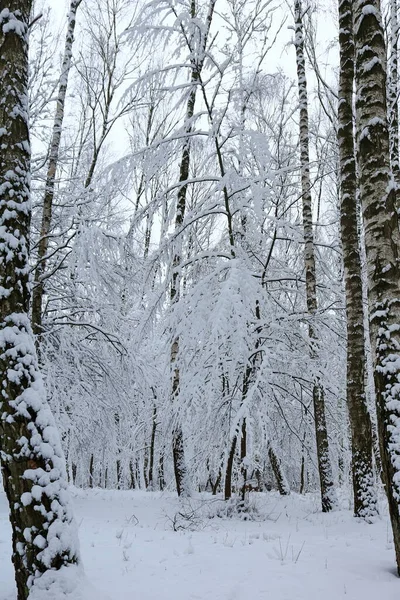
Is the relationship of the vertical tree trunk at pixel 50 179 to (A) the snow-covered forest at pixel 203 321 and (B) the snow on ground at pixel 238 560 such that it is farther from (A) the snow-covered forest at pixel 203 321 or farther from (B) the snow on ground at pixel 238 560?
(B) the snow on ground at pixel 238 560

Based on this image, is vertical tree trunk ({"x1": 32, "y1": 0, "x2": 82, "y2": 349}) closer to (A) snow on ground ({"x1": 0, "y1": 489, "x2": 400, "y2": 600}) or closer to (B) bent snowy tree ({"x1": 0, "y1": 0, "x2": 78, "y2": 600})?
(A) snow on ground ({"x1": 0, "y1": 489, "x2": 400, "y2": 600})

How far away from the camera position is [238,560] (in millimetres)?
4344

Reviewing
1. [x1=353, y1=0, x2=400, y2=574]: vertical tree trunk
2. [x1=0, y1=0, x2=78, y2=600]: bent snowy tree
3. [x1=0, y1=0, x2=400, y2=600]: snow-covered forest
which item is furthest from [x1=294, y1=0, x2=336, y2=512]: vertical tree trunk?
[x1=0, y1=0, x2=78, y2=600]: bent snowy tree

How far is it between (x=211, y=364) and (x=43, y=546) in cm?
404

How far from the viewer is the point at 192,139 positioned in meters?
7.21

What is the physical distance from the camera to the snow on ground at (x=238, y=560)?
3.43m

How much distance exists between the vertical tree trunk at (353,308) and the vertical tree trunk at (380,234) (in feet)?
10.7

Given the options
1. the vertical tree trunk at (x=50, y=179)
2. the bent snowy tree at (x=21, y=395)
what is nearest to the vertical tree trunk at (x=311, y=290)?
the bent snowy tree at (x=21, y=395)

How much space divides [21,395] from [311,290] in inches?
259

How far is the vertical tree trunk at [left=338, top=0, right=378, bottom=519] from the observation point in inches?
260

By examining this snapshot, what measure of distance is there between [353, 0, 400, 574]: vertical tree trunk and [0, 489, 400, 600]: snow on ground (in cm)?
64

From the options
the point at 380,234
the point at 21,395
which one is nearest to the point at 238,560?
the point at 21,395

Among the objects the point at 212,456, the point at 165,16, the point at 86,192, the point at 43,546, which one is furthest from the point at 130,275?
the point at 43,546

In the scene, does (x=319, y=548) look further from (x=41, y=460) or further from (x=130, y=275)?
(x=130, y=275)
